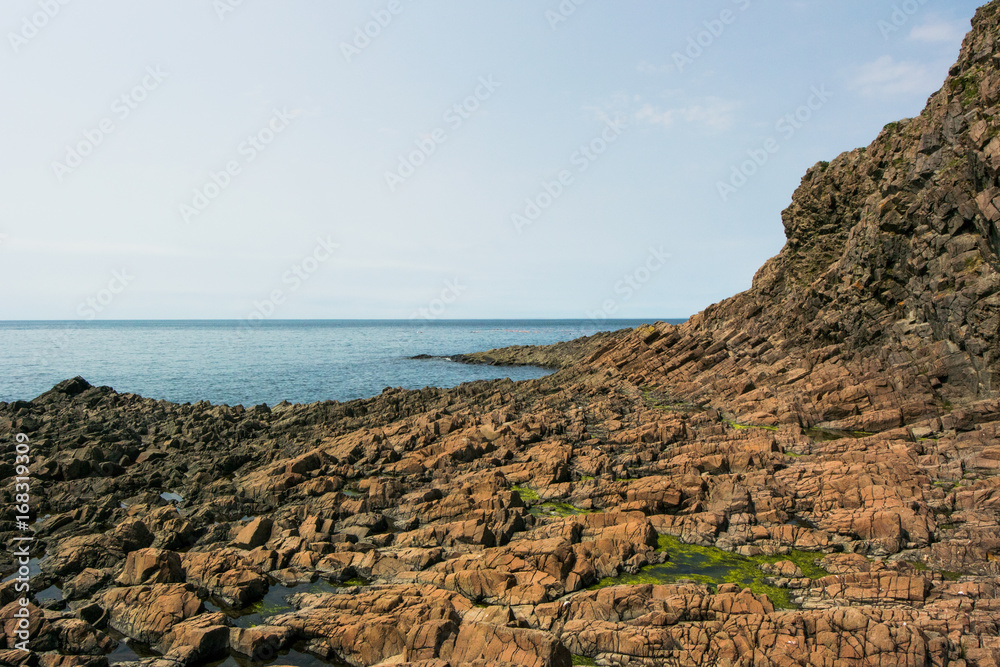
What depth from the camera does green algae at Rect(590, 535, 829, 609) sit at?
16.7 m

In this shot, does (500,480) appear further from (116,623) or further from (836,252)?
(836,252)

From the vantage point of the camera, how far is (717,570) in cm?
1769

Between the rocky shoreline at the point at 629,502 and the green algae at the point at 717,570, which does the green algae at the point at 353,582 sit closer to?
the rocky shoreline at the point at 629,502

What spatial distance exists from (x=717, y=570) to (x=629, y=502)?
4.90 metres

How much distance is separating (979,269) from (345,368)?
83.2 meters

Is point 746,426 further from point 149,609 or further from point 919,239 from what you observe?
point 149,609

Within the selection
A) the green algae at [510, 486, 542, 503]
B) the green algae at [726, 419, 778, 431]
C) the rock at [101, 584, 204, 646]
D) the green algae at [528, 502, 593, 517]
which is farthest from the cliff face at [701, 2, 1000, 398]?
the rock at [101, 584, 204, 646]

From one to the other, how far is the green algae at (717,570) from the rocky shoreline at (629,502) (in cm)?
11

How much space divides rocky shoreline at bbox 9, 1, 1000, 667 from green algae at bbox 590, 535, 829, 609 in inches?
4.4

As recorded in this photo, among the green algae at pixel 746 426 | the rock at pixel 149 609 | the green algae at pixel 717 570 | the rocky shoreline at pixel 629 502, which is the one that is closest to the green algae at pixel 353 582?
the rocky shoreline at pixel 629 502

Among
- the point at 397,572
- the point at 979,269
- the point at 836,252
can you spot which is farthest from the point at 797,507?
the point at 836,252

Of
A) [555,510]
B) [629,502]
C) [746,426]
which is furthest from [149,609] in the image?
[746,426]

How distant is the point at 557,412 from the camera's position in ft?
127

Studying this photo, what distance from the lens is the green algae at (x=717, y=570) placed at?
16.7m
